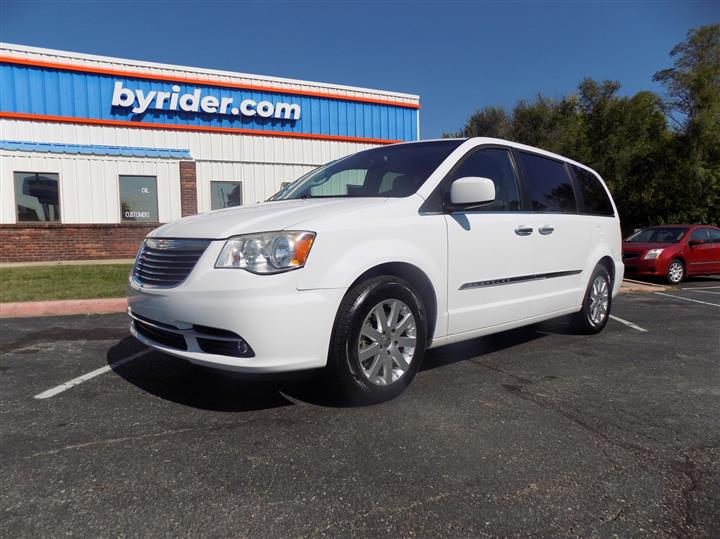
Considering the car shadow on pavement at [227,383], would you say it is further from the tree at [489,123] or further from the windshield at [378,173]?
the tree at [489,123]

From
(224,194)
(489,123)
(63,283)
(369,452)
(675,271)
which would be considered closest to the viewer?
(369,452)

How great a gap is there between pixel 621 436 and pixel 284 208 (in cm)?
237

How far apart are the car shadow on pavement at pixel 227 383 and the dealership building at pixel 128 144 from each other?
10937mm

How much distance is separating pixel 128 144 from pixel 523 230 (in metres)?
13.9

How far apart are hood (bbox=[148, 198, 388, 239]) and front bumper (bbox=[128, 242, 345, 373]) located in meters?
0.16

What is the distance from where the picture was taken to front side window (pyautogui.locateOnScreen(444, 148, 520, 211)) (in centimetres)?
373

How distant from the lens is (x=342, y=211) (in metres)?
2.97

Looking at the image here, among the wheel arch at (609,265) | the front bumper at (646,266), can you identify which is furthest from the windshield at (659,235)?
the wheel arch at (609,265)

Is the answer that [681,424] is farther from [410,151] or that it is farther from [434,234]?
[410,151]

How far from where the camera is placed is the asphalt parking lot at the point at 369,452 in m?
1.90

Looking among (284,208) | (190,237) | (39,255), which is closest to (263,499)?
(190,237)

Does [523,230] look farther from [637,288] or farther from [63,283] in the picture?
[63,283]

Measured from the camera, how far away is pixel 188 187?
49.0ft

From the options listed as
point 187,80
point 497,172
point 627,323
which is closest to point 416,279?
point 497,172
